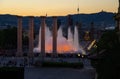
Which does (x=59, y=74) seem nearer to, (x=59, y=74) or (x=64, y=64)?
(x=59, y=74)

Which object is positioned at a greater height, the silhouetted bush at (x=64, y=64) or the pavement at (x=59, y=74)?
the silhouetted bush at (x=64, y=64)

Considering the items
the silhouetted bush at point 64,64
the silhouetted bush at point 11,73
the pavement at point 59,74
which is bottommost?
the pavement at point 59,74

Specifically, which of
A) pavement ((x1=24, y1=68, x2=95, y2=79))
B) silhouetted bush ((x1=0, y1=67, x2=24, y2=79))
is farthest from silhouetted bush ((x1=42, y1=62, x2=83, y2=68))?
silhouetted bush ((x1=0, y1=67, x2=24, y2=79))

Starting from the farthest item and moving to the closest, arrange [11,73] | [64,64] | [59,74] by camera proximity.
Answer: [64,64] < [59,74] < [11,73]

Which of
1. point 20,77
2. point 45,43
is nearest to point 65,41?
point 45,43

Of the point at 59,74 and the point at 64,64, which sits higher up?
the point at 64,64

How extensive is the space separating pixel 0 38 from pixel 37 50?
20614 millimetres

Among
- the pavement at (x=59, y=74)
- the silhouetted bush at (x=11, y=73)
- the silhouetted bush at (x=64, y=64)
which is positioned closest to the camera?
the silhouetted bush at (x=11, y=73)

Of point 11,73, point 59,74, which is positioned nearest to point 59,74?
point 59,74

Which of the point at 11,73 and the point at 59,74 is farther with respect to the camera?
the point at 59,74

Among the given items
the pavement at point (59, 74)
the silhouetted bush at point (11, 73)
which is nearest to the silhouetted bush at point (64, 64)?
the pavement at point (59, 74)

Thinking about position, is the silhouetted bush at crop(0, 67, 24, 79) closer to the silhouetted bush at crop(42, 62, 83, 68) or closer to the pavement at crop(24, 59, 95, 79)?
the pavement at crop(24, 59, 95, 79)

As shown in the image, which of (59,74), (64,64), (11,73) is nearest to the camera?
(11,73)

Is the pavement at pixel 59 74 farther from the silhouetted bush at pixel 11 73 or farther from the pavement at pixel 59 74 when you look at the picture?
the silhouetted bush at pixel 11 73
